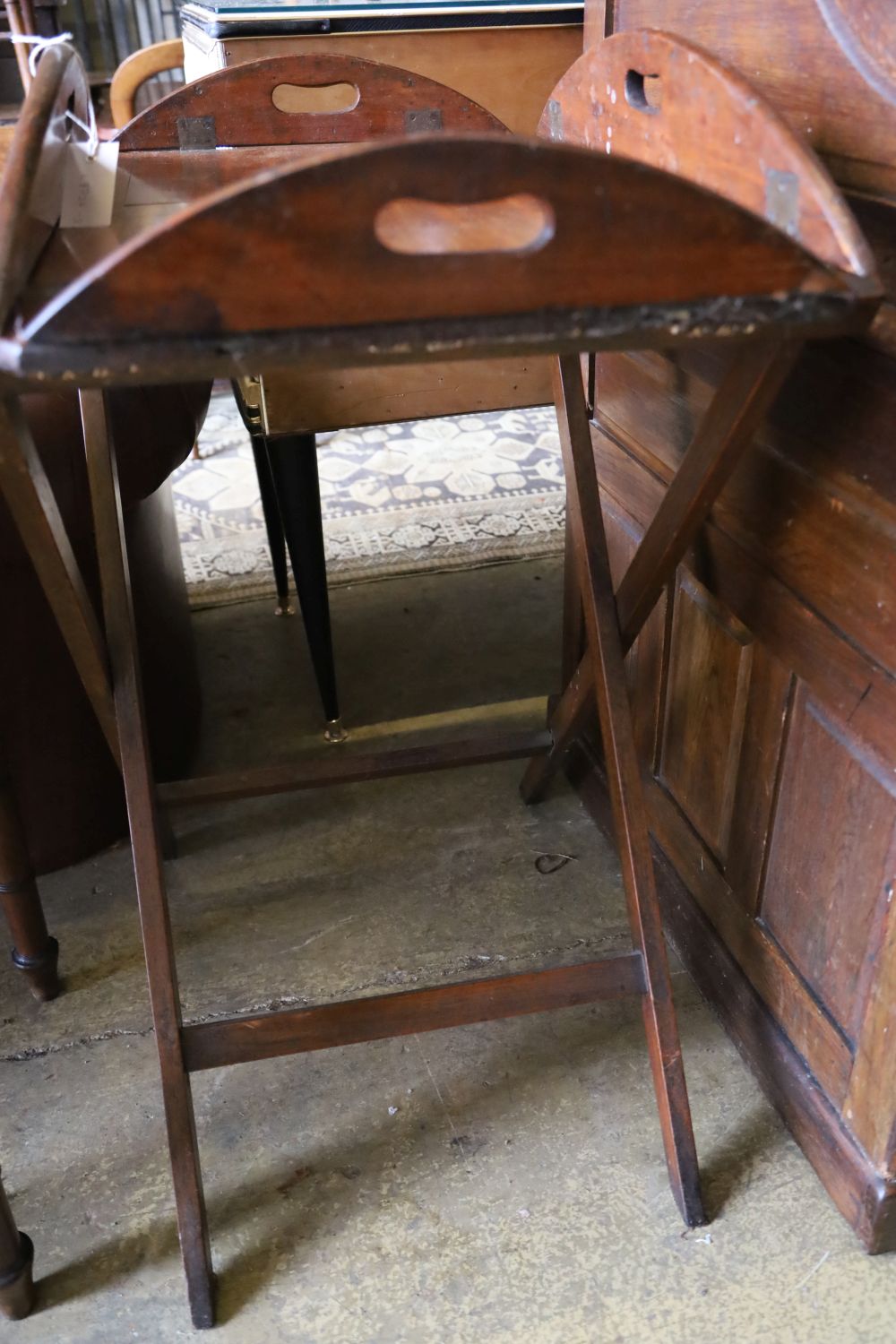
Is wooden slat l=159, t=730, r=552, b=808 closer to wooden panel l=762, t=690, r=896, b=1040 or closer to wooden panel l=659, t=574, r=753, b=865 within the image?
wooden panel l=659, t=574, r=753, b=865

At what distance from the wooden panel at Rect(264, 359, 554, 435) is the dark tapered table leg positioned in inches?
2.8

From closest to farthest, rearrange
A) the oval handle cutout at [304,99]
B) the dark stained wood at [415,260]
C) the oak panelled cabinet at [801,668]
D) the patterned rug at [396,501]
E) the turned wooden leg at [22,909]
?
1. the dark stained wood at [415,260]
2. the oak panelled cabinet at [801,668]
3. the turned wooden leg at [22,909]
4. the oval handle cutout at [304,99]
5. the patterned rug at [396,501]

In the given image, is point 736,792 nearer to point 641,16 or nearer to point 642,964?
point 642,964

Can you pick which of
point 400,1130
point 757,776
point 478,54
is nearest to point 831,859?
point 757,776

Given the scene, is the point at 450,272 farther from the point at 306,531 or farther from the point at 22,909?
the point at 306,531

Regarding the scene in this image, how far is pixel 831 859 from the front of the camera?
989mm

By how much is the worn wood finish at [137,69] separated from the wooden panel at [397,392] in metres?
1.40

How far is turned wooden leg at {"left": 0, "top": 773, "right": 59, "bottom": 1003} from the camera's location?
1.18 metres

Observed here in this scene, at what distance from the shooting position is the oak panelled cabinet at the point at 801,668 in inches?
32.5

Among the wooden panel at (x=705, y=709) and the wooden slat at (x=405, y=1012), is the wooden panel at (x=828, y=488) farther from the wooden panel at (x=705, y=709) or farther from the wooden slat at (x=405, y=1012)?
the wooden slat at (x=405, y=1012)

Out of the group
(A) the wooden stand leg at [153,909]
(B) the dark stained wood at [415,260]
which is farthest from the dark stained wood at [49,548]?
(B) the dark stained wood at [415,260]

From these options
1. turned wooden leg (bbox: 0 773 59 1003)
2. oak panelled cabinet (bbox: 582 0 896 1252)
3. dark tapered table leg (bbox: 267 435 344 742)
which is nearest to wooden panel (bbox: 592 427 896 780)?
oak panelled cabinet (bbox: 582 0 896 1252)

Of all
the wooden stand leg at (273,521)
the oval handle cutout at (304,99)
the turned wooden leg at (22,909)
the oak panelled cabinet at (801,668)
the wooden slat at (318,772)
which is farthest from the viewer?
the wooden stand leg at (273,521)

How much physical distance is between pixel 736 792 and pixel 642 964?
23cm
